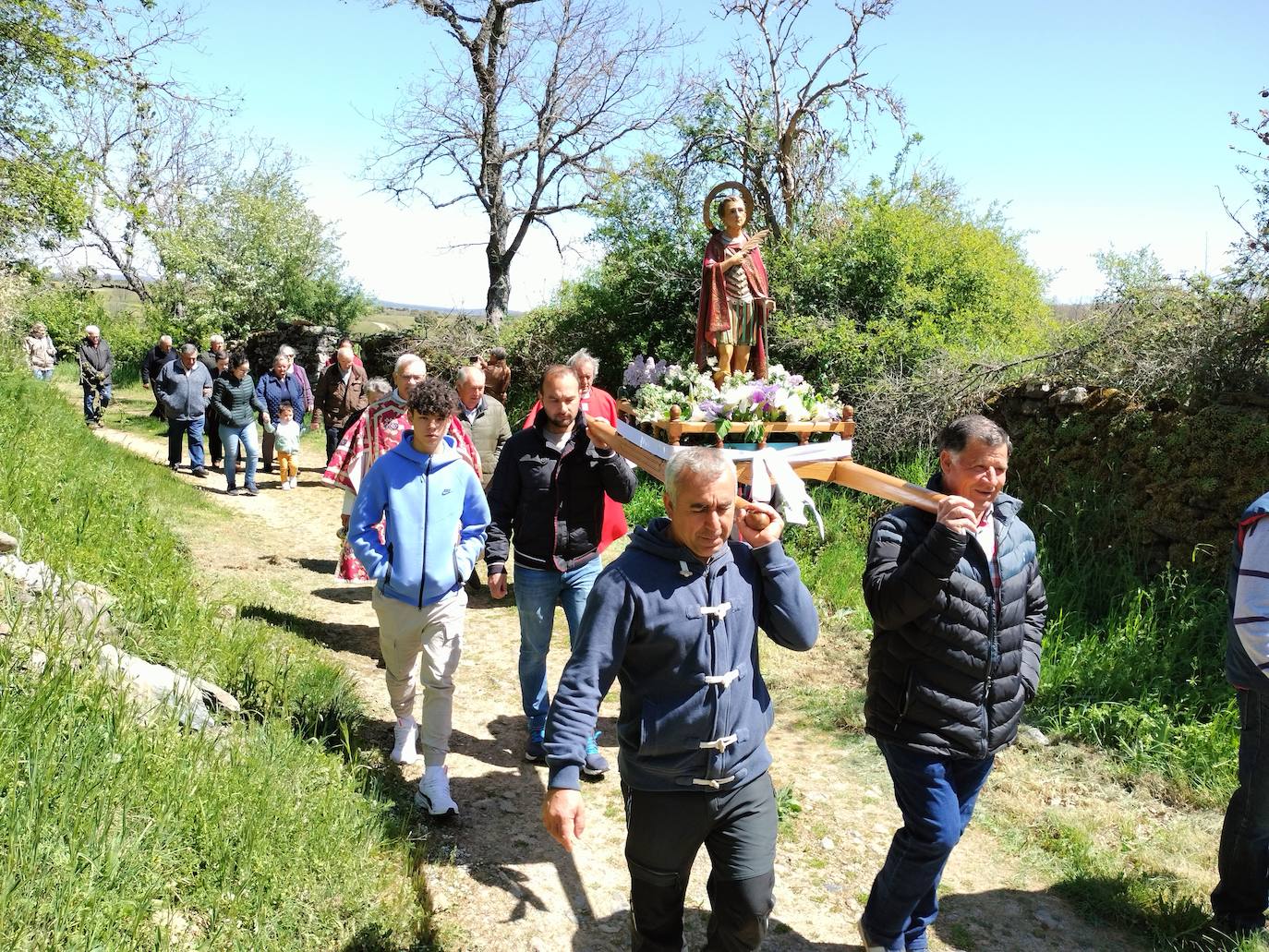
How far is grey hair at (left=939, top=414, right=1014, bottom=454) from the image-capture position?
3057 millimetres

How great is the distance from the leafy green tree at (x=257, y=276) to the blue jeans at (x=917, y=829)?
22861mm

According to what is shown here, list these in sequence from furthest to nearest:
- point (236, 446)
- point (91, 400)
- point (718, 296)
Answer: point (91, 400), point (236, 446), point (718, 296)

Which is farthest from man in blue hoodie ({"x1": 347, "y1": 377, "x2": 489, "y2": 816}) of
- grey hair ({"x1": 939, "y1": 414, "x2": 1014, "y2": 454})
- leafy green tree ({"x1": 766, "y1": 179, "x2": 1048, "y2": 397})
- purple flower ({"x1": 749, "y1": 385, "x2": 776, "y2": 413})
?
leafy green tree ({"x1": 766, "y1": 179, "x2": 1048, "y2": 397})

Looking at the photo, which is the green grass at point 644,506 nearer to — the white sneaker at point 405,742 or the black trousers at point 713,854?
the white sneaker at point 405,742

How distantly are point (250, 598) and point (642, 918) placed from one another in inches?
203

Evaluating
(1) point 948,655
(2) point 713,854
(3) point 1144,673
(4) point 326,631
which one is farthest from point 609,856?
(3) point 1144,673

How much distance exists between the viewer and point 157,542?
689 cm

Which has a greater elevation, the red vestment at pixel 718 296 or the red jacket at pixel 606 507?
the red vestment at pixel 718 296

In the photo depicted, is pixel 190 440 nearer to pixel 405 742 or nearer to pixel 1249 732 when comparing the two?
pixel 405 742

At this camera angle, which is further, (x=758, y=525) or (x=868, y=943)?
(x=868, y=943)

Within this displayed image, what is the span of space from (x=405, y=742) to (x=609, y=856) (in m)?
1.27

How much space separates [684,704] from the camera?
9.02ft

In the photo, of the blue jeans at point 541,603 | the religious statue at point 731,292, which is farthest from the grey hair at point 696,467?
the religious statue at point 731,292

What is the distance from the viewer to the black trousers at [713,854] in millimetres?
2758
